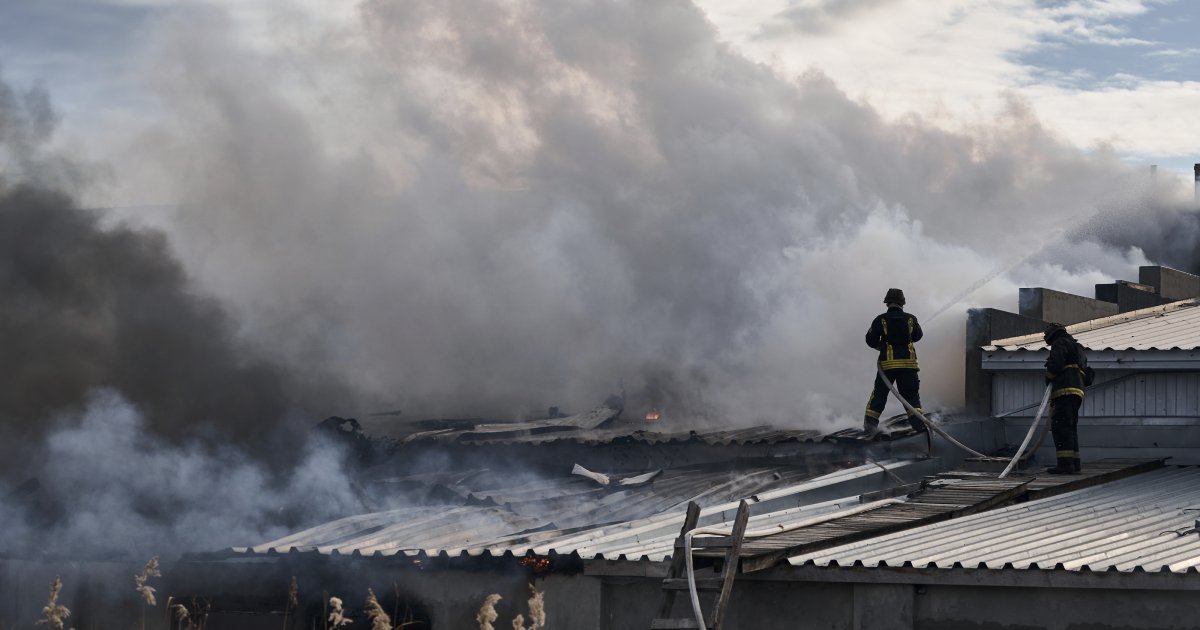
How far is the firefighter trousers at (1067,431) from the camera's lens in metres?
15.0

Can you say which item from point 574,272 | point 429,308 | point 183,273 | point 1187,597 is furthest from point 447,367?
point 1187,597

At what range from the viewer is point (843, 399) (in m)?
21.1

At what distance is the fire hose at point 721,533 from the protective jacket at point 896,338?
2786 mm

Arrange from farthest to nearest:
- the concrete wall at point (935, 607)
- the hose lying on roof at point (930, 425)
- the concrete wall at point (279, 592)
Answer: the hose lying on roof at point (930, 425)
the concrete wall at point (279, 592)
the concrete wall at point (935, 607)

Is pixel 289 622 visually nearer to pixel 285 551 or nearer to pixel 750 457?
pixel 285 551

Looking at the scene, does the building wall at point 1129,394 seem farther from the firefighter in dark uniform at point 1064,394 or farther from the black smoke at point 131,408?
Answer: the black smoke at point 131,408

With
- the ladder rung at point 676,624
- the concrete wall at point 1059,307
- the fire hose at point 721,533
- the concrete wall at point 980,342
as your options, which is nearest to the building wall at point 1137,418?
the concrete wall at point 980,342

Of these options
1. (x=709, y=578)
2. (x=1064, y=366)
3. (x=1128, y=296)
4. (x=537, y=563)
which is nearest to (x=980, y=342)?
(x=1064, y=366)

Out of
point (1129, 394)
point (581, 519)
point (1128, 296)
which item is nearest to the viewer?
point (581, 519)

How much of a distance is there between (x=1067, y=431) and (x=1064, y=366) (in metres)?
0.64

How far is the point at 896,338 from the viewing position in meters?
16.6

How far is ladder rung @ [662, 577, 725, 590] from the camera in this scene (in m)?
9.88

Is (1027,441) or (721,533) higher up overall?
(1027,441)

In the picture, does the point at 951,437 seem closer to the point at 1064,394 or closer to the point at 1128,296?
the point at 1064,394
